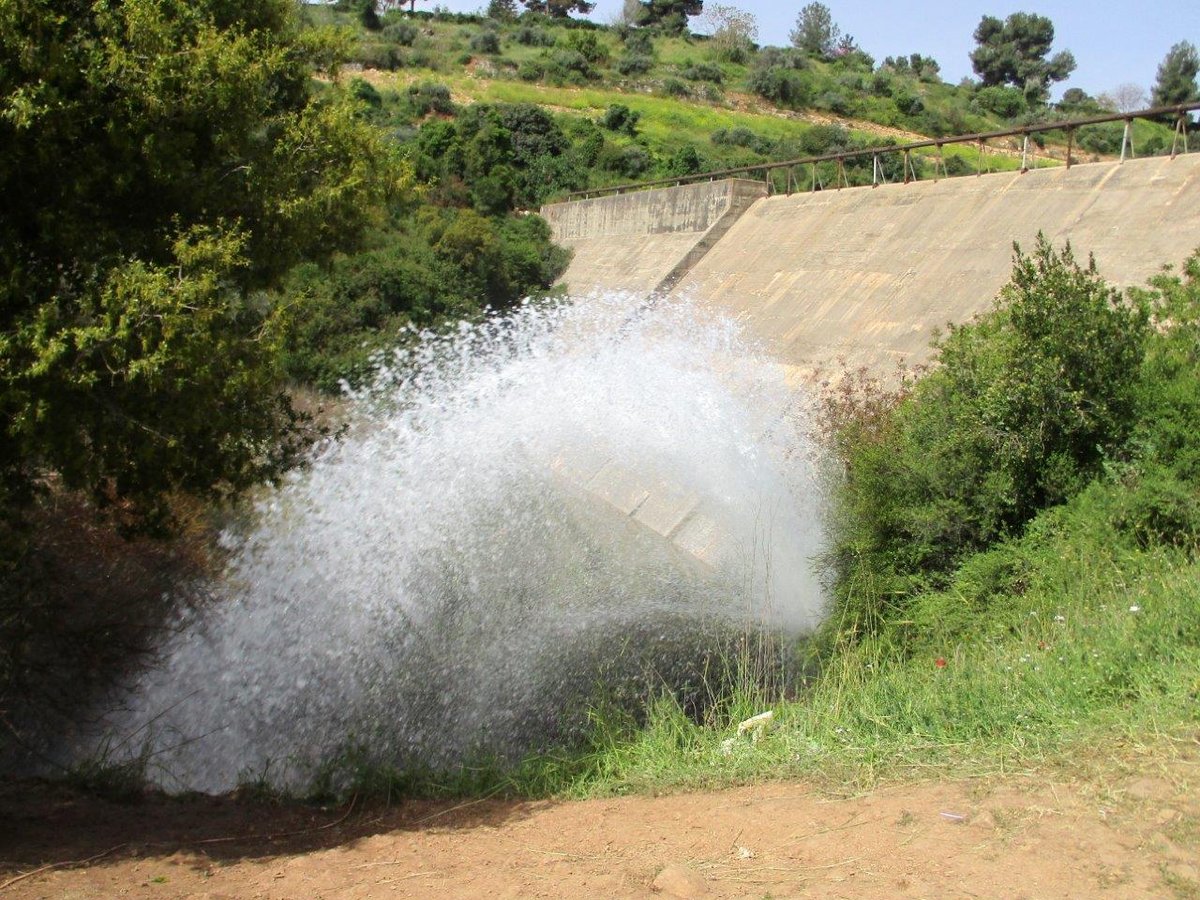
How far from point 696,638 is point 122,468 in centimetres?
477

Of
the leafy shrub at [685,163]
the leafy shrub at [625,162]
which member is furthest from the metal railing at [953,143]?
the leafy shrub at [685,163]

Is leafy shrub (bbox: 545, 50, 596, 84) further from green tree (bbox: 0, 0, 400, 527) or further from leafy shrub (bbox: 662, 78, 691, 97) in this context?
green tree (bbox: 0, 0, 400, 527)

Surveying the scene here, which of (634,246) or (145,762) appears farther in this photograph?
(634,246)

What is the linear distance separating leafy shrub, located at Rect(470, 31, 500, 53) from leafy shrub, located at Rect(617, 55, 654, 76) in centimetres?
600

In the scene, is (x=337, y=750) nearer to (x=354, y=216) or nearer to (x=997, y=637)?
(x=354, y=216)

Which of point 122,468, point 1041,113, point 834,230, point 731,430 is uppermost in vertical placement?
point 1041,113

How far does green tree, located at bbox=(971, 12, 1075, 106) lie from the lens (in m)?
65.1

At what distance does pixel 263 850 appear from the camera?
6.66 metres

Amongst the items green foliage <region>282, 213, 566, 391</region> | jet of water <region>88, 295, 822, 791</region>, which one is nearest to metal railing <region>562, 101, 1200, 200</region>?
green foliage <region>282, 213, 566, 391</region>

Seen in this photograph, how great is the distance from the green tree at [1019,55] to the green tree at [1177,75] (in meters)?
6.66

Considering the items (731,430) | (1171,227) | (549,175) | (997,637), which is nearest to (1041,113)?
(549,175)

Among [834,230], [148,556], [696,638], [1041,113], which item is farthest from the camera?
[1041,113]

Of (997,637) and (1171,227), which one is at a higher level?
(1171,227)

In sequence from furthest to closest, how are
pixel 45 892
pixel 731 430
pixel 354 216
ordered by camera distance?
pixel 731 430 → pixel 354 216 → pixel 45 892
